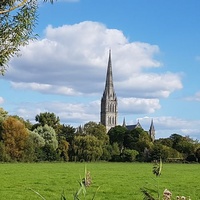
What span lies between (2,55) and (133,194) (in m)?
11.8

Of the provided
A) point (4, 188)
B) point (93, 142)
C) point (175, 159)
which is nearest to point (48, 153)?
point (93, 142)

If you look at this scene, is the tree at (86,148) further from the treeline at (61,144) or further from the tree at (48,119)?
the tree at (48,119)

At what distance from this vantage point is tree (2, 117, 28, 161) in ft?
271

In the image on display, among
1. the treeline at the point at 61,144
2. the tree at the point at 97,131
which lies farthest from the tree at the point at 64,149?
the tree at the point at 97,131

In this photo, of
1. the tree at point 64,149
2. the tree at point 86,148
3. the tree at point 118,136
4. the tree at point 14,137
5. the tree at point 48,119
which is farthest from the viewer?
the tree at point 118,136

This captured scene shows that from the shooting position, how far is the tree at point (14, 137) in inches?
3255

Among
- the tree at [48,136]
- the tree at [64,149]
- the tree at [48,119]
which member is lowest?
the tree at [64,149]

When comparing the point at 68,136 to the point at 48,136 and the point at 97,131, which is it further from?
the point at 97,131

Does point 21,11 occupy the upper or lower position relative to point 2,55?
upper

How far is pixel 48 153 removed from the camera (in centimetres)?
9175

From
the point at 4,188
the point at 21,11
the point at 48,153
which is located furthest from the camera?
the point at 48,153

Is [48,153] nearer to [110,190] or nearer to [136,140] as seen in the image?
[136,140]

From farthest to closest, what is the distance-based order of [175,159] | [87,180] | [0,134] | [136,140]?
[136,140] → [175,159] → [0,134] → [87,180]

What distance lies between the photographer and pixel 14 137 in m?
82.6
